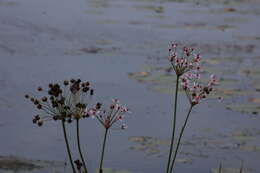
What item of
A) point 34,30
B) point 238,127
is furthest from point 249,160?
point 34,30

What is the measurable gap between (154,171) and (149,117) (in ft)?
3.06

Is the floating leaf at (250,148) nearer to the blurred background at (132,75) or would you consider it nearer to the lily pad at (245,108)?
the blurred background at (132,75)

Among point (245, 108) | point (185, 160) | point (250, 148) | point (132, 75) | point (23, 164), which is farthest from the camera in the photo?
point (132, 75)

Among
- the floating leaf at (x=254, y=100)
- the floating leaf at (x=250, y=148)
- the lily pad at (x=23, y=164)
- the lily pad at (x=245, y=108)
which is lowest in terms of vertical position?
the lily pad at (x=23, y=164)

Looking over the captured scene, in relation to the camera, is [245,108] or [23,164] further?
[245,108]

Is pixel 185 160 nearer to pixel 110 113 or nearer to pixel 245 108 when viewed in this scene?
pixel 245 108

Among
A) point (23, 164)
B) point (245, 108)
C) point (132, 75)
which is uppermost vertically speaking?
point (132, 75)

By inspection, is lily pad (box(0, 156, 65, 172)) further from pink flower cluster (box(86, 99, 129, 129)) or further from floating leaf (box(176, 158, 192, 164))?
pink flower cluster (box(86, 99, 129, 129))

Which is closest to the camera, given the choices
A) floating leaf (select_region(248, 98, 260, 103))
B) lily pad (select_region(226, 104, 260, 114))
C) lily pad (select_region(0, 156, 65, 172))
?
lily pad (select_region(0, 156, 65, 172))

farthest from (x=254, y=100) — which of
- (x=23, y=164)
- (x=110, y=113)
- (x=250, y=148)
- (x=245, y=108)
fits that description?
(x=110, y=113)

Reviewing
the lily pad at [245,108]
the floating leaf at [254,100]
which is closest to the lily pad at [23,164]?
the lily pad at [245,108]

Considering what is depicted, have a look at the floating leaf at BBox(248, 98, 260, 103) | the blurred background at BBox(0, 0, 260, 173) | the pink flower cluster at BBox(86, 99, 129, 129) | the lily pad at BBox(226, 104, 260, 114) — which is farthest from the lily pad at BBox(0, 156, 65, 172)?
the floating leaf at BBox(248, 98, 260, 103)

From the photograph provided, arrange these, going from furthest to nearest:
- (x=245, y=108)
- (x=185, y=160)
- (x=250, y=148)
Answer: (x=245, y=108) < (x=250, y=148) < (x=185, y=160)

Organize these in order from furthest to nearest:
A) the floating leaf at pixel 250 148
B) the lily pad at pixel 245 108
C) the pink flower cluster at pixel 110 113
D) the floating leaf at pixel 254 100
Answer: the floating leaf at pixel 254 100 → the lily pad at pixel 245 108 → the floating leaf at pixel 250 148 → the pink flower cluster at pixel 110 113
